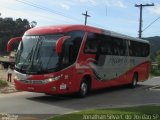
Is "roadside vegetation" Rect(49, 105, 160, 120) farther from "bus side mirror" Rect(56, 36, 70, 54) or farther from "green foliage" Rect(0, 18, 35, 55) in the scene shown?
"green foliage" Rect(0, 18, 35, 55)

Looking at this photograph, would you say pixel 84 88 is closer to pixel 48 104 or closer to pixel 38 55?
pixel 38 55

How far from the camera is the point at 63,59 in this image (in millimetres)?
18281

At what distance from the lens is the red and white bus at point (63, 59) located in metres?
18.0

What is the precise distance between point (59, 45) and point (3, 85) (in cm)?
860

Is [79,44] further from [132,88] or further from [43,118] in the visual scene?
[132,88]

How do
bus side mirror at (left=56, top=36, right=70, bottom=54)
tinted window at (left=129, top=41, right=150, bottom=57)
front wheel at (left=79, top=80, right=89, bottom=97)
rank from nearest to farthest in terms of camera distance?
bus side mirror at (left=56, top=36, right=70, bottom=54) → front wheel at (left=79, top=80, right=89, bottom=97) → tinted window at (left=129, top=41, right=150, bottom=57)

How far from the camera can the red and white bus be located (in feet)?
59.1

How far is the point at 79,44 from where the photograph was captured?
19.3 meters

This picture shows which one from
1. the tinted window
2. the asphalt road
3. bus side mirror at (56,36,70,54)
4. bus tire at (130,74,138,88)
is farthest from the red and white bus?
bus tire at (130,74,138,88)

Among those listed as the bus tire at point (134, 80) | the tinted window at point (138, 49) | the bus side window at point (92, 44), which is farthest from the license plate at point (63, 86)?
the bus tire at point (134, 80)

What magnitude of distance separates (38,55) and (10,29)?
9891cm

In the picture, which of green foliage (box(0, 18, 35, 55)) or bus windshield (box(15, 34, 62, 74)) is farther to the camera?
green foliage (box(0, 18, 35, 55))

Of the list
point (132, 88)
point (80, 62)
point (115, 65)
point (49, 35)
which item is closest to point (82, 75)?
point (80, 62)

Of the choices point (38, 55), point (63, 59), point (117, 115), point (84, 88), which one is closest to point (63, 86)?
point (63, 59)
